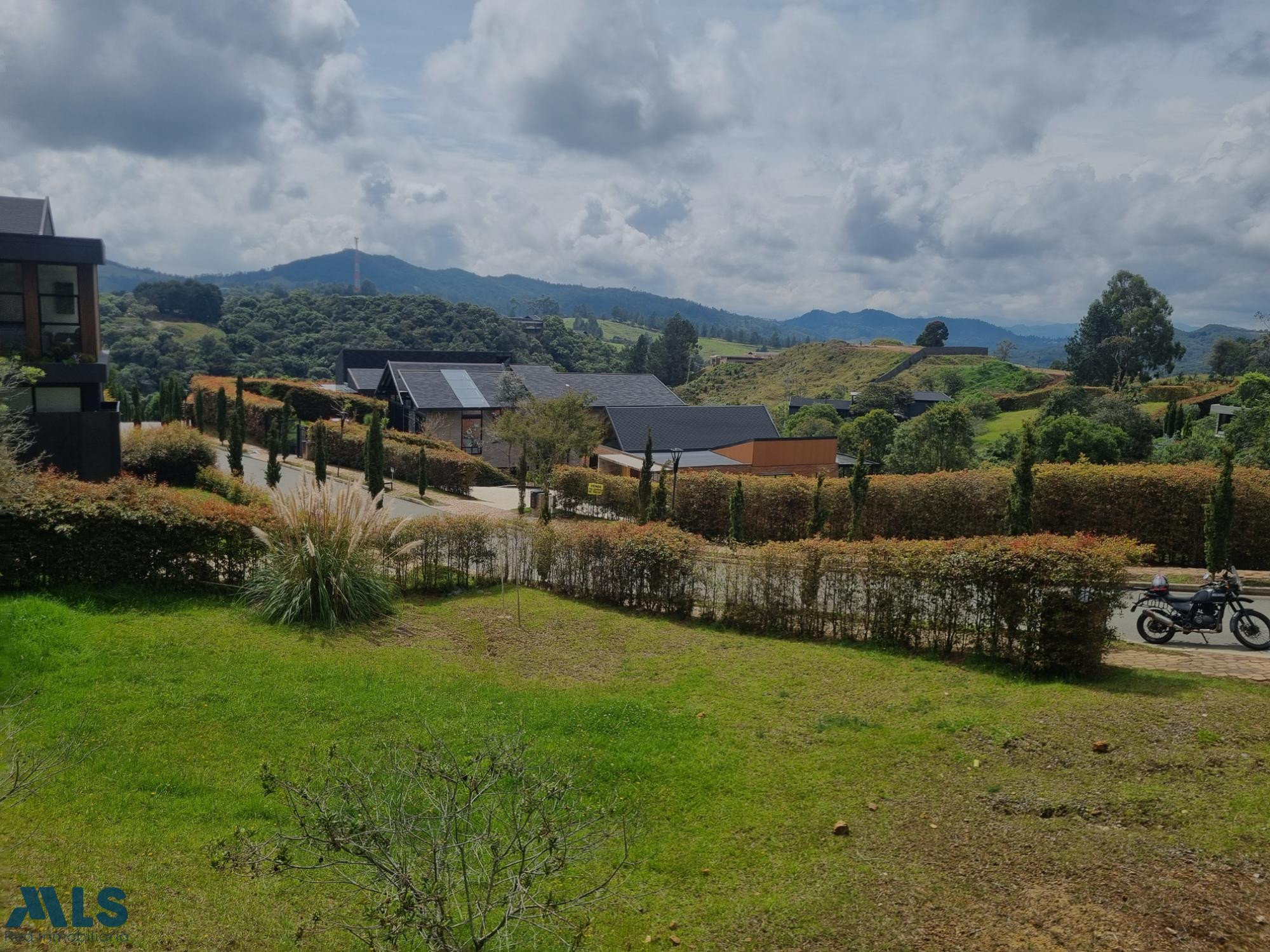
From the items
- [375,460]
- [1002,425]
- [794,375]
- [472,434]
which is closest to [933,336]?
[794,375]

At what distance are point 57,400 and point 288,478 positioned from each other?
9.24 m

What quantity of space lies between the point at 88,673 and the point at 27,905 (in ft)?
13.4

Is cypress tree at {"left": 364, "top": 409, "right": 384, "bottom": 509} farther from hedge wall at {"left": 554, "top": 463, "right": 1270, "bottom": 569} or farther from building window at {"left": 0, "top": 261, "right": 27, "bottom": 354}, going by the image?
building window at {"left": 0, "top": 261, "right": 27, "bottom": 354}

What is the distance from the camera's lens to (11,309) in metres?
20.5

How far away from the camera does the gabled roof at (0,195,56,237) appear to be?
22078mm

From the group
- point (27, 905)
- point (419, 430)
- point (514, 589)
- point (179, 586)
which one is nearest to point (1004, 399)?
point (419, 430)

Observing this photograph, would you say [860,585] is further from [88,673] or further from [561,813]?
[88,673]

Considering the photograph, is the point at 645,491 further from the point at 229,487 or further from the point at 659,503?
the point at 229,487

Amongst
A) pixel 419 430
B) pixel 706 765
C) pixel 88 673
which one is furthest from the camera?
pixel 419 430

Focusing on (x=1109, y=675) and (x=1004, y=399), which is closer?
(x=1109, y=675)

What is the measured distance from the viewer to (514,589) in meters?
14.1

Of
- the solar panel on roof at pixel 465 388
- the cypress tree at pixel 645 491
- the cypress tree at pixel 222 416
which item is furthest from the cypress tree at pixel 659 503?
the cypress tree at pixel 222 416

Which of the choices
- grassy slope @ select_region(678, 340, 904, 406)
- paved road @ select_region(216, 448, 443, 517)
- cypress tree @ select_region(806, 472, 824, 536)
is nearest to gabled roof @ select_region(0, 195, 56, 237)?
paved road @ select_region(216, 448, 443, 517)

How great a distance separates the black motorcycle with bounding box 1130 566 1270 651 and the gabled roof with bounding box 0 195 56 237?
26.1 metres
